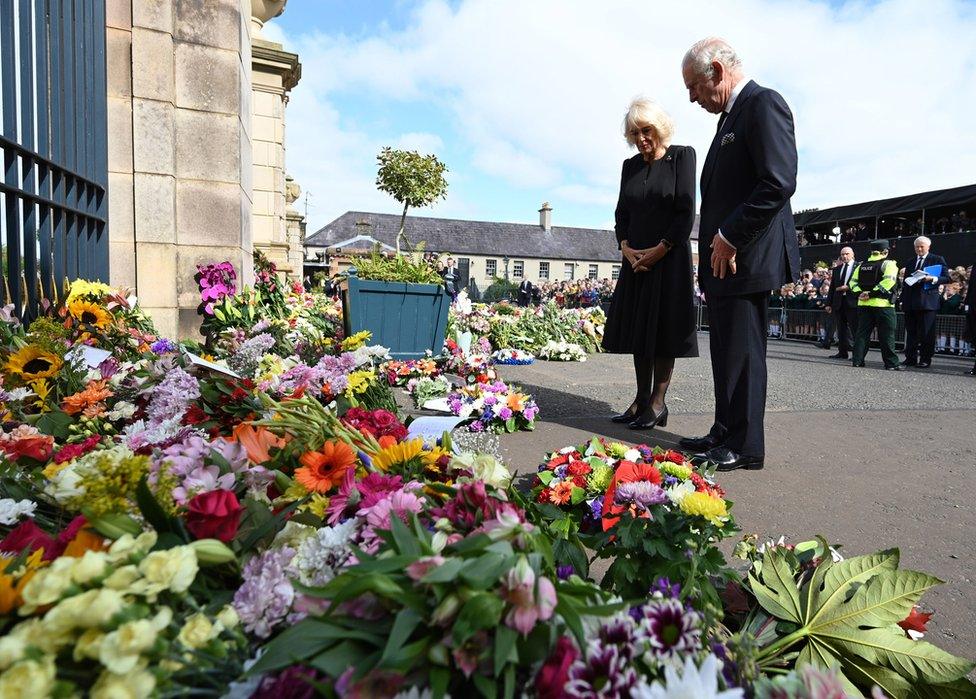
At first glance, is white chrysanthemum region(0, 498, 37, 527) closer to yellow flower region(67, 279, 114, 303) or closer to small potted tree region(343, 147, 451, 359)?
yellow flower region(67, 279, 114, 303)

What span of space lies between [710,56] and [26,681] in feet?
12.3

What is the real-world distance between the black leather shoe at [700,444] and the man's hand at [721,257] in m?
0.93

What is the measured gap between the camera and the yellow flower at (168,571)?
69 centimetres

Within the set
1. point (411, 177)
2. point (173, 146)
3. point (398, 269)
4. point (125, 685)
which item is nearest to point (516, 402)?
point (398, 269)

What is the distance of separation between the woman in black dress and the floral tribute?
2.50 meters

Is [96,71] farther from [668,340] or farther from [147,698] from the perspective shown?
[147,698]

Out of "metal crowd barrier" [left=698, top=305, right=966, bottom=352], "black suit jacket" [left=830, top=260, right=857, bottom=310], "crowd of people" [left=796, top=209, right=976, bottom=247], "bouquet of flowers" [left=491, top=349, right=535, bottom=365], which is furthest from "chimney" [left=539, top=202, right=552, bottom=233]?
"bouquet of flowers" [left=491, top=349, right=535, bottom=365]

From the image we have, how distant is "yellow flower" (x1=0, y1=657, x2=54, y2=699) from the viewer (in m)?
0.58

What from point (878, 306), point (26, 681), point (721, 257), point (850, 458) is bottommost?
point (850, 458)

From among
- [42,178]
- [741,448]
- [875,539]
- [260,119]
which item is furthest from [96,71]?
[260,119]

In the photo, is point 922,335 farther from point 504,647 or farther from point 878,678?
point 504,647

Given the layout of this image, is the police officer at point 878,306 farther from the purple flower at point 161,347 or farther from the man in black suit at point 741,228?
the purple flower at point 161,347

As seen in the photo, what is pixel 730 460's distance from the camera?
3279 mm

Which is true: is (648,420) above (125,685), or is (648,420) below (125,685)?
below
